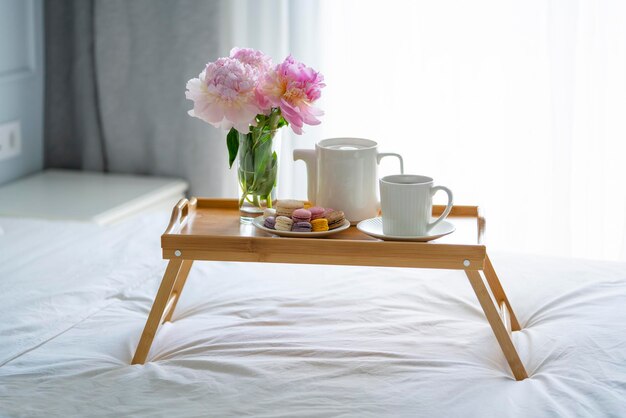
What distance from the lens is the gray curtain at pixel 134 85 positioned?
3.04 meters

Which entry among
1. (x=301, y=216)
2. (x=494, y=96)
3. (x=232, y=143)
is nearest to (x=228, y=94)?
(x=232, y=143)

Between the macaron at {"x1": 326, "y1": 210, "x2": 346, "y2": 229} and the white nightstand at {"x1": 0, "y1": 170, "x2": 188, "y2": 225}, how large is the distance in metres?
1.16

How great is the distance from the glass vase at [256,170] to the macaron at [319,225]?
0.17 meters

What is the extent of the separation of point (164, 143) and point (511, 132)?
4.02 ft

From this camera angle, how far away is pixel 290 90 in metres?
1.58

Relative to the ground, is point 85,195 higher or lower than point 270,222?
lower

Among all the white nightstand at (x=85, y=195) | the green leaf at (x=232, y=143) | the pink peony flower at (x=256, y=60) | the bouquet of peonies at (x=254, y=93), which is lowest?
the white nightstand at (x=85, y=195)

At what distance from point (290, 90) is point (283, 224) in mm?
247

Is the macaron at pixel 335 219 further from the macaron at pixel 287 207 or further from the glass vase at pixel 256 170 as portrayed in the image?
the glass vase at pixel 256 170

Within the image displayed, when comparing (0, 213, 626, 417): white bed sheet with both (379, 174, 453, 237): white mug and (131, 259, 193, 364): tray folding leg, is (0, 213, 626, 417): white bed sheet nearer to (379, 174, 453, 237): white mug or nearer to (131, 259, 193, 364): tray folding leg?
(131, 259, 193, 364): tray folding leg

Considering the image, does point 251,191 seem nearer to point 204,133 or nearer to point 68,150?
point 204,133

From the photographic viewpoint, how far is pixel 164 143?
3152mm

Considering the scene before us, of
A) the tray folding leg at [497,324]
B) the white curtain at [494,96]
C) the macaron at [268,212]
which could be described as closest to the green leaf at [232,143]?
the macaron at [268,212]

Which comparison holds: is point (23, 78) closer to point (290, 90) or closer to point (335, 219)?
point (290, 90)
